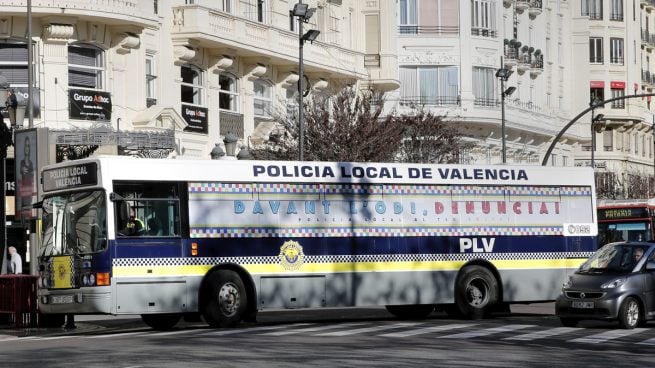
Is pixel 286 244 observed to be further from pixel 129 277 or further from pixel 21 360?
pixel 21 360

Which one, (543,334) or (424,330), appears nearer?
(543,334)

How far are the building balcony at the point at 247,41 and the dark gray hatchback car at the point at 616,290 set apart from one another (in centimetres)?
2054

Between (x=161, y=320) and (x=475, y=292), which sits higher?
(x=475, y=292)

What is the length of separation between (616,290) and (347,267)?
4.62 meters

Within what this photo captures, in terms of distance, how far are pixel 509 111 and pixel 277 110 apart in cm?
1844

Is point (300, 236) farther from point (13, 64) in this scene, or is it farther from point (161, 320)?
point (13, 64)

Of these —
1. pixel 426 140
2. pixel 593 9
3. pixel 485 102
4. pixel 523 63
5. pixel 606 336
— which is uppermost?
pixel 593 9

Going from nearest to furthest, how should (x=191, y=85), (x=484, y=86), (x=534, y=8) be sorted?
1. (x=191, y=85)
2. (x=484, y=86)
3. (x=534, y=8)

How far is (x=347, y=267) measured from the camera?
86.8 feet

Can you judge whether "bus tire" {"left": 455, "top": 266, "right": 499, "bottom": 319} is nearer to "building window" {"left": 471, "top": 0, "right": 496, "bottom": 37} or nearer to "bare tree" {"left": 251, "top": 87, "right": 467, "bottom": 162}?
"bare tree" {"left": 251, "top": 87, "right": 467, "bottom": 162}

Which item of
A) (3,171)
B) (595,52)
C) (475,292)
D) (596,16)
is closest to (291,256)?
(475,292)

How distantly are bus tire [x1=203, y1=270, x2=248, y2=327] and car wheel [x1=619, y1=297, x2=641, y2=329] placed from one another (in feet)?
20.1

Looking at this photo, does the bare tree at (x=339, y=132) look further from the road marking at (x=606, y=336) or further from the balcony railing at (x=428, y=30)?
the road marking at (x=606, y=336)

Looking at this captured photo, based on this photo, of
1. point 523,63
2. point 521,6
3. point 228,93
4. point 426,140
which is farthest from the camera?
point 521,6
